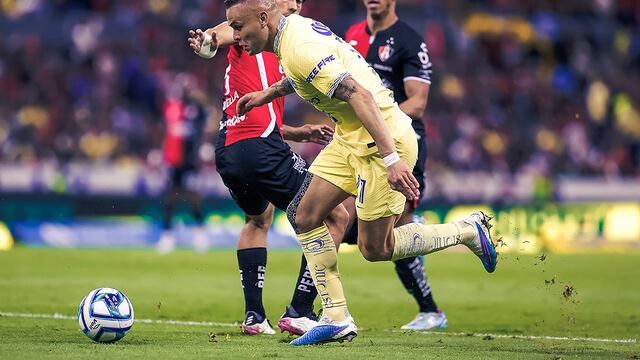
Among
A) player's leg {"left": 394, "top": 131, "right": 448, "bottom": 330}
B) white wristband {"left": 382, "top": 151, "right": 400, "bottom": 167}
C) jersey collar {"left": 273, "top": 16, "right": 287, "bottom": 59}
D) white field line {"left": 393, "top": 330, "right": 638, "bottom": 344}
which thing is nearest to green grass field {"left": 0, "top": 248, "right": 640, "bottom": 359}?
white field line {"left": 393, "top": 330, "right": 638, "bottom": 344}

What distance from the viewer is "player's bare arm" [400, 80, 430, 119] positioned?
9.24 m

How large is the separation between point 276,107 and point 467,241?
1.80 meters

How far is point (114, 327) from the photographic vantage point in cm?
702

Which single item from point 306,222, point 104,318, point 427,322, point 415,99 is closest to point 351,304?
point 427,322

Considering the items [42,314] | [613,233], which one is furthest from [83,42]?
[42,314]

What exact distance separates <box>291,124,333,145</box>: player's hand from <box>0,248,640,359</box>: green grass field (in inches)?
60.3

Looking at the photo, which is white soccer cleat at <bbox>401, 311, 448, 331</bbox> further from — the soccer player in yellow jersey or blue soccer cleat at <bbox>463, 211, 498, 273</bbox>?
the soccer player in yellow jersey

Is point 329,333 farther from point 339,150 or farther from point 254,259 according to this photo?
point 254,259

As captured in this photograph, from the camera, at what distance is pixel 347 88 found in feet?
21.5

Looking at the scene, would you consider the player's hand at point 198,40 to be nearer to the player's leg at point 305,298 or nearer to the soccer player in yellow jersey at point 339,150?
the soccer player in yellow jersey at point 339,150

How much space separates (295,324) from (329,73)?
2231 mm

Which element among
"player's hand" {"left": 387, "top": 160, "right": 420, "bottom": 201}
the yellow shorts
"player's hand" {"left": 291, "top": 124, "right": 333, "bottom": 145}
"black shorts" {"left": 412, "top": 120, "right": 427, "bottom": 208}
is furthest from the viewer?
"black shorts" {"left": 412, "top": 120, "right": 427, "bottom": 208}

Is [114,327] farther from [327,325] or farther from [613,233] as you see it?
[613,233]

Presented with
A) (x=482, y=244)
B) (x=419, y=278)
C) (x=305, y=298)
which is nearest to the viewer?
(x=482, y=244)
